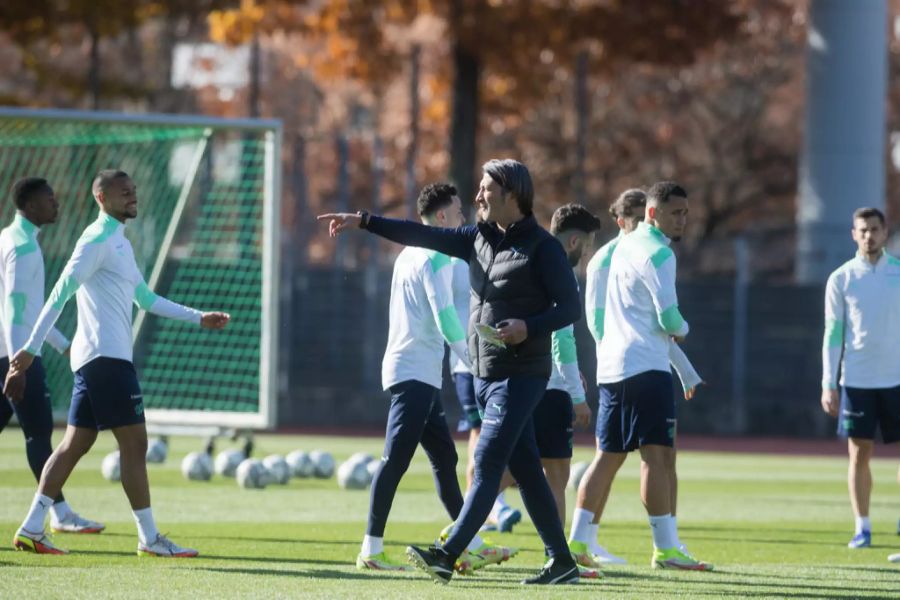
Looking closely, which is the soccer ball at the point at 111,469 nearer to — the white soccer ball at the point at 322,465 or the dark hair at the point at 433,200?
the white soccer ball at the point at 322,465

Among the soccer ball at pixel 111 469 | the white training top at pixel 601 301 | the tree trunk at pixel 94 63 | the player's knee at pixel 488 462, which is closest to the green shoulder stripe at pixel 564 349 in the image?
the white training top at pixel 601 301

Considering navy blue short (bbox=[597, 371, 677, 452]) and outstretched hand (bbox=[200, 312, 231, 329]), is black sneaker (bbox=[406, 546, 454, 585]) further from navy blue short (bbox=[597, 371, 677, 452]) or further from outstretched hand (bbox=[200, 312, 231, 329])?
outstretched hand (bbox=[200, 312, 231, 329])

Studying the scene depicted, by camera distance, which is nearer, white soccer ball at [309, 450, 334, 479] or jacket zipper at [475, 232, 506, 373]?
jacket zipper at [475, 232, 506, 373]

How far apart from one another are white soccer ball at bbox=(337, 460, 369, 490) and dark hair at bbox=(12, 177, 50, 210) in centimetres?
572

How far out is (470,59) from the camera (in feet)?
104

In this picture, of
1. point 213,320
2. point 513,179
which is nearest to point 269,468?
point 213,320

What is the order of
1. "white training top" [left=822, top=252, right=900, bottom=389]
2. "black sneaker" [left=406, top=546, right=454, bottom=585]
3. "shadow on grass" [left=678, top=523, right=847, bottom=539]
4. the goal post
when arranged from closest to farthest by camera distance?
"black sneaker" [left=406, top=546, right=454, bottom=585], "white training top" [left=822, top=252, right=900, bottom=389], "shadow on grass" [left=678, top=523, right=847, bottom=539], the goal post

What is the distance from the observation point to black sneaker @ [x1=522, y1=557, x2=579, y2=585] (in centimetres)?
959

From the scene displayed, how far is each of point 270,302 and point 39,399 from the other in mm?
4702

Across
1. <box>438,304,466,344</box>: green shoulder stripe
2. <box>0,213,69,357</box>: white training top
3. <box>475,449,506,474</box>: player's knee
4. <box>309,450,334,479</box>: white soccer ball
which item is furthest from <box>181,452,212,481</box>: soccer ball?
<box>475,449,506,474</box>: player's knee

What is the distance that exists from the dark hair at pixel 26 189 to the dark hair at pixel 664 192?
3.89 meters

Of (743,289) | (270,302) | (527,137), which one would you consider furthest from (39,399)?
(527,137)

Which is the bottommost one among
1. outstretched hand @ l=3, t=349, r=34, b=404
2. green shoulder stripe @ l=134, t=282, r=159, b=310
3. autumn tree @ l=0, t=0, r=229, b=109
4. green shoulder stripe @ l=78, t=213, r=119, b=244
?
outstretched hand @ l=3, t=349, r=34, b=404

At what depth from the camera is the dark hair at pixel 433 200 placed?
34.5ft
